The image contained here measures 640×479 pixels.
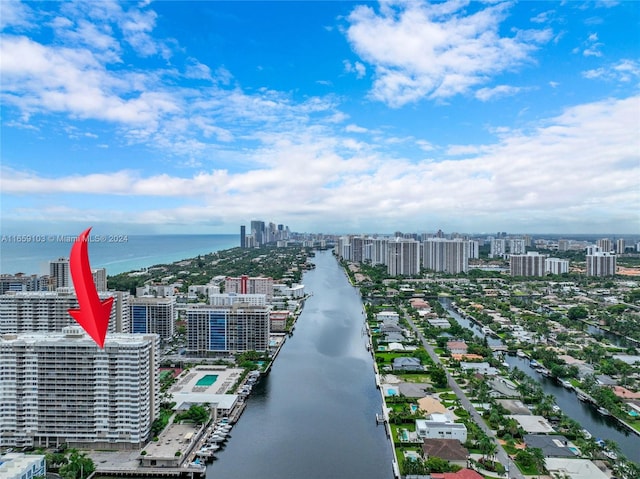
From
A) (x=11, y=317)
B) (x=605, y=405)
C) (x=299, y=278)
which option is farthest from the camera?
(x=299, y=278)

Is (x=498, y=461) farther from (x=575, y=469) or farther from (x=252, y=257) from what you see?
(x=252, y=257)

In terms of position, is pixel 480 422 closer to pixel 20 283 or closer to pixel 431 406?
pixel 431 406

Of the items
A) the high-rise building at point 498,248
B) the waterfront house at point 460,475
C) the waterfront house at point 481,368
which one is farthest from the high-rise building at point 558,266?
the waterfront house at point 460,475

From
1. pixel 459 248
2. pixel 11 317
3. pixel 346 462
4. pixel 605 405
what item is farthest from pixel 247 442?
pixel 459 248

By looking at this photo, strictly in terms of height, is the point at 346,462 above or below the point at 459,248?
below

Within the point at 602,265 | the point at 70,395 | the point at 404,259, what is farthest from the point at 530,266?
the point at 70,395

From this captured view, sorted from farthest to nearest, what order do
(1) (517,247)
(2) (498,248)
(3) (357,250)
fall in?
(2) (498,248) < (1) (517,247) < (3) (357,250)
